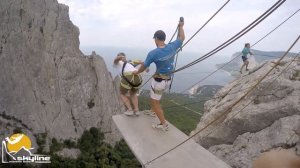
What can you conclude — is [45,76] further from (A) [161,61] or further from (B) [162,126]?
(A) [161,61]

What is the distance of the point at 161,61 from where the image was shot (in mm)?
8133

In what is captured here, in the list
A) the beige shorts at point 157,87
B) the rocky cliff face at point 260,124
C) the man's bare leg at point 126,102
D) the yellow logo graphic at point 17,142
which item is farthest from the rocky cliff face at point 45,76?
the beige shorts at point 157,87

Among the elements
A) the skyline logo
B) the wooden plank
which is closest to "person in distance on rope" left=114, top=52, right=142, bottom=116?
the wooden plank

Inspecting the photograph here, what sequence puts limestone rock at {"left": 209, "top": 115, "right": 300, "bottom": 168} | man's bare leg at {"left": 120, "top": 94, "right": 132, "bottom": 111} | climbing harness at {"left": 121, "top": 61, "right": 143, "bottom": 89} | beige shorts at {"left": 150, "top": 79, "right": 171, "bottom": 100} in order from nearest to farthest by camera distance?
limestone rock at {"left": 209, "top": 115, "right": 300, "bottom": 168}, beige shorts at {"left": 150, "top": 79, "right": 171, "bottom": 100}, climbing harness at {"left": 121, "top": 61, "right": 143, "bottom": 89}, man's bare leg at {"left": 120, "top": 94, "right": 132, "bottom": 111}

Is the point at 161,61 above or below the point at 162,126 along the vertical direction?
above

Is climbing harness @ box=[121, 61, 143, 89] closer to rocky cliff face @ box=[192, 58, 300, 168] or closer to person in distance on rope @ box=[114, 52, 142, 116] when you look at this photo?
person in distance on rope @ box=[114, 52, 142, 116]

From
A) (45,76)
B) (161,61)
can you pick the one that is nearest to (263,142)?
(161,61)

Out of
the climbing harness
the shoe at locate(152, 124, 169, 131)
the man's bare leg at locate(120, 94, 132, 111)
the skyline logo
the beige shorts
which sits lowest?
the skyline logo

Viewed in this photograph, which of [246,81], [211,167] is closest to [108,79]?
[246,81]

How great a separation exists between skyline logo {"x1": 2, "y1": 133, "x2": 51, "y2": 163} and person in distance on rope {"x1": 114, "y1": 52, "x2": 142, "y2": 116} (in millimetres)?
52679

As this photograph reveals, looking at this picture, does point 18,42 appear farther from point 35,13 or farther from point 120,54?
point 120,54

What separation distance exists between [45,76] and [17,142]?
15.7 meters

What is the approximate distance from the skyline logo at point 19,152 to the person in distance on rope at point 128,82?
5268cm

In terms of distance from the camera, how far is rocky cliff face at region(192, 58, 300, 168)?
27.9ft
